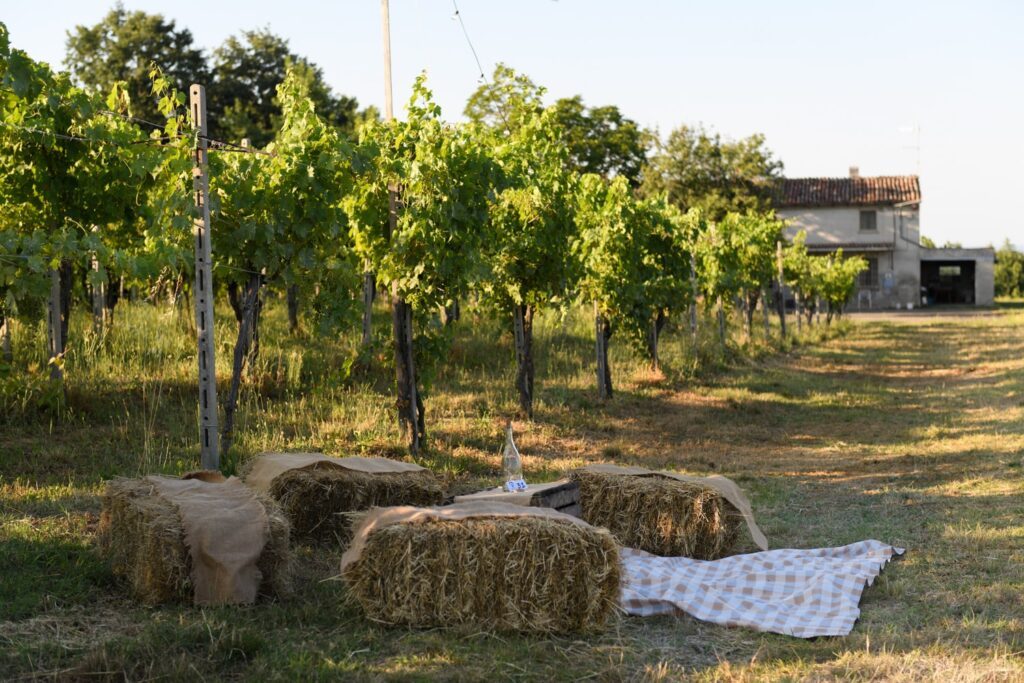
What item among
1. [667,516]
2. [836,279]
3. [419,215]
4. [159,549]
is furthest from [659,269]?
[836,279]

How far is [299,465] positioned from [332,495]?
0.29m

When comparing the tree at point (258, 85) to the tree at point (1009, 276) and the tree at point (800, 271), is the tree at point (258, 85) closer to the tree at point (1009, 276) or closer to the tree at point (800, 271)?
the tree at point (800, 271)

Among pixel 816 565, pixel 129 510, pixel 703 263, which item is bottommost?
pixel 816 565

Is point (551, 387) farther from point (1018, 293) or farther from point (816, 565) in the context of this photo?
point (1018, 293)

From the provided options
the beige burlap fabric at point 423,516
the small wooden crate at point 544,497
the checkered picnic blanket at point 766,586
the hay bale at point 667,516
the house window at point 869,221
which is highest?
the house window at point 869,221

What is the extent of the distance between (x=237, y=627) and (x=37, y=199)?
6.25 m

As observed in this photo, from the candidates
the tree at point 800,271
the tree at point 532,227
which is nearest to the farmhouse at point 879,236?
the tree at point 800,271

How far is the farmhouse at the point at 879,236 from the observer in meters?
54.7

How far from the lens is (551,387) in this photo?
15.2 m

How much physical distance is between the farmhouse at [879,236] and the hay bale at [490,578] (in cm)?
5115

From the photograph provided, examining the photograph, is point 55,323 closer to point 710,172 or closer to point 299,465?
point 299,465

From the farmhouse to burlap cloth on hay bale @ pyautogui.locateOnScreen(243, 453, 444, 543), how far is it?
49.6 meters

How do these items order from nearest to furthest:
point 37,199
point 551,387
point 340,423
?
point 37,199
point 340,423
point 551,387

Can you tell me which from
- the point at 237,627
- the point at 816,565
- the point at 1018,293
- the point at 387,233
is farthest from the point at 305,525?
the point at 1018,293
